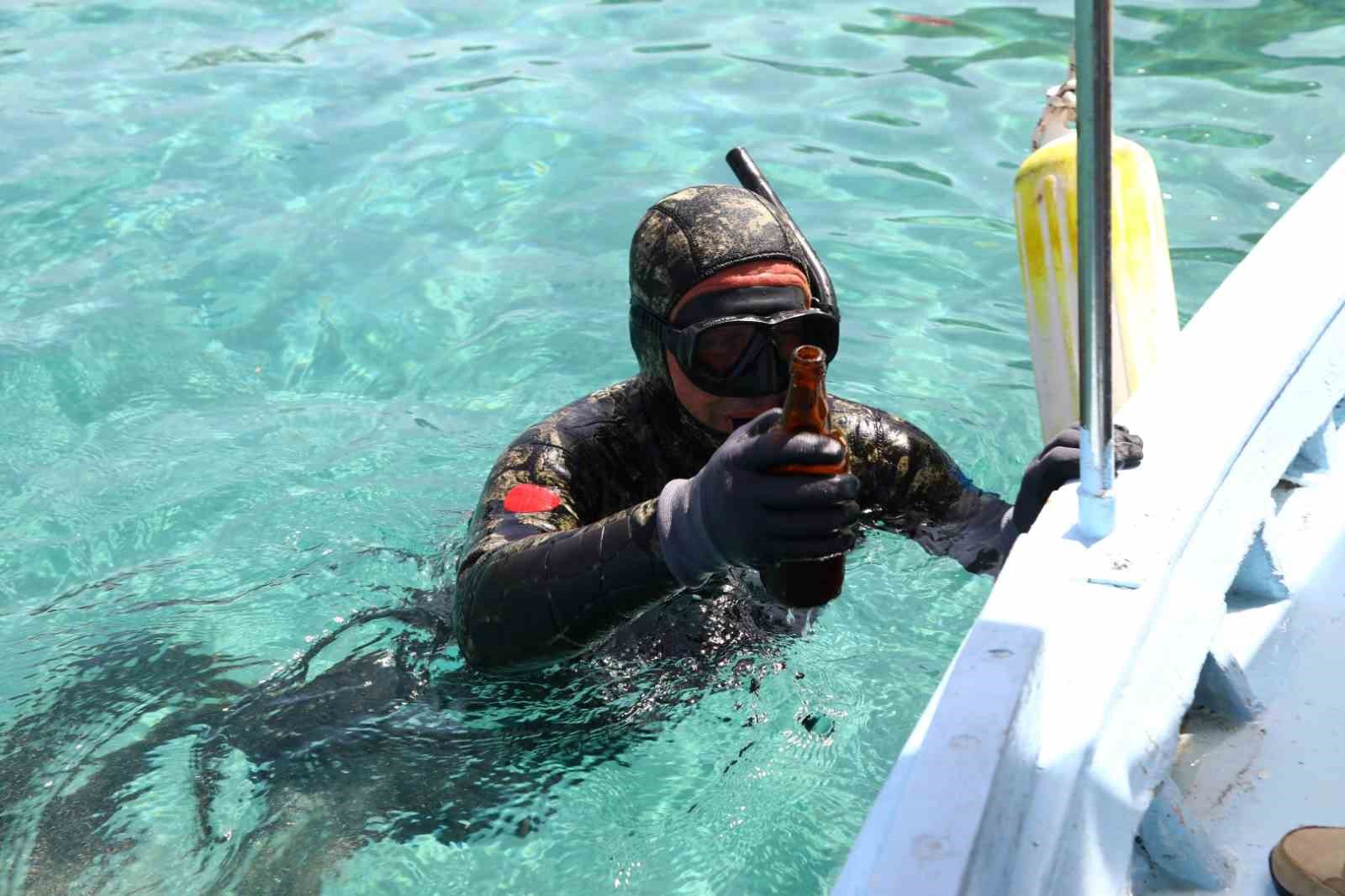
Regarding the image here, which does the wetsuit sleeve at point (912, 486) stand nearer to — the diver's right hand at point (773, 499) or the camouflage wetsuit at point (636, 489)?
the camouflage wetsuit at point (636, 489)


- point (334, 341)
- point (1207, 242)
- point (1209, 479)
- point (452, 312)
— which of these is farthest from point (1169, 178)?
point (1209, 479)

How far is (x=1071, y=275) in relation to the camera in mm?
3162

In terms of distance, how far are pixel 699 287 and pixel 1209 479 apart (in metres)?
1.10

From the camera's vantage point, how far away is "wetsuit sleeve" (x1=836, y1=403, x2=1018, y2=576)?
320 cm

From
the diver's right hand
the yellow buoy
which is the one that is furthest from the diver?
the yellow buoy

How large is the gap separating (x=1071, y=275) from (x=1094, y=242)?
5.10 ft

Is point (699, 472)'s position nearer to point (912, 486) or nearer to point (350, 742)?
point (912, 486)

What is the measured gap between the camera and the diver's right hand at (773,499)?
203 centimetres

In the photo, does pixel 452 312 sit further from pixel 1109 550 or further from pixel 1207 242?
pixel 1109 550

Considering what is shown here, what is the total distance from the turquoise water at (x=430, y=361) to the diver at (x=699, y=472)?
0.39m

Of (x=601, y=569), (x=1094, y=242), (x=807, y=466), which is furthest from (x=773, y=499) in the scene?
(x=1094, y=242)

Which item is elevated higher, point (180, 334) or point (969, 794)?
point (969, 794)

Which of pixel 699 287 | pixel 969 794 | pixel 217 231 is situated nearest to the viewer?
pixel 969 794

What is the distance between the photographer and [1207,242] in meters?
5.70
